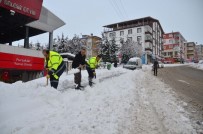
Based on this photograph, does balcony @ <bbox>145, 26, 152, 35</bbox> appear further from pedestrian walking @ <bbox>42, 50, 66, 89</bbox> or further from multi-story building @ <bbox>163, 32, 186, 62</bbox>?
pedestrian walking @ <bbox>42, 50, 66, 89</bbox>

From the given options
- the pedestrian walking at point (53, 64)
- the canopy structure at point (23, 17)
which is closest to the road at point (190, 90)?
the pedestrian walking at point (53, 64)

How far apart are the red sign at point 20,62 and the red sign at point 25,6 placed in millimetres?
3044

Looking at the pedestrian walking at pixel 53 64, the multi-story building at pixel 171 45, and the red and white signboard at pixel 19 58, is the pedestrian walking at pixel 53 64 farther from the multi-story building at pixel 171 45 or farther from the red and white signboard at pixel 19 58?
the multi-story building at pixel 171 45

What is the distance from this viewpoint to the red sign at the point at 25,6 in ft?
41.9

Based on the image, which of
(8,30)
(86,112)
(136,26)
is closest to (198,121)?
(86,112)

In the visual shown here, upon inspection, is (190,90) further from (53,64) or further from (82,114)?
(82,114)

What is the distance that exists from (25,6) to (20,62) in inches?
154

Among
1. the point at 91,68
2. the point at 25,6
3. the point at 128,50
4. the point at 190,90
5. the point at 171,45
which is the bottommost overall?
the point at 190,90

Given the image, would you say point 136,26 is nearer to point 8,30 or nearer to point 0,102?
point 8,30

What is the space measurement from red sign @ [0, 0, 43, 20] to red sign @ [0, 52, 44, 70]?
3.04m

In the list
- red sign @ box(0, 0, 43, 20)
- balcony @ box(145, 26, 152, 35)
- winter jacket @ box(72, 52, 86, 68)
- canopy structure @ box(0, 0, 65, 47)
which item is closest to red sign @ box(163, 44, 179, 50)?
balcony @ box(145, 26, 152, 35)

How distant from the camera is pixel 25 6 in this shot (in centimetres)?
1371

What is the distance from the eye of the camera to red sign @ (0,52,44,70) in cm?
1350

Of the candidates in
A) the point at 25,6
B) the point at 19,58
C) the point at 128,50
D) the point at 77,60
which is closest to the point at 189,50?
the point at 128,50
